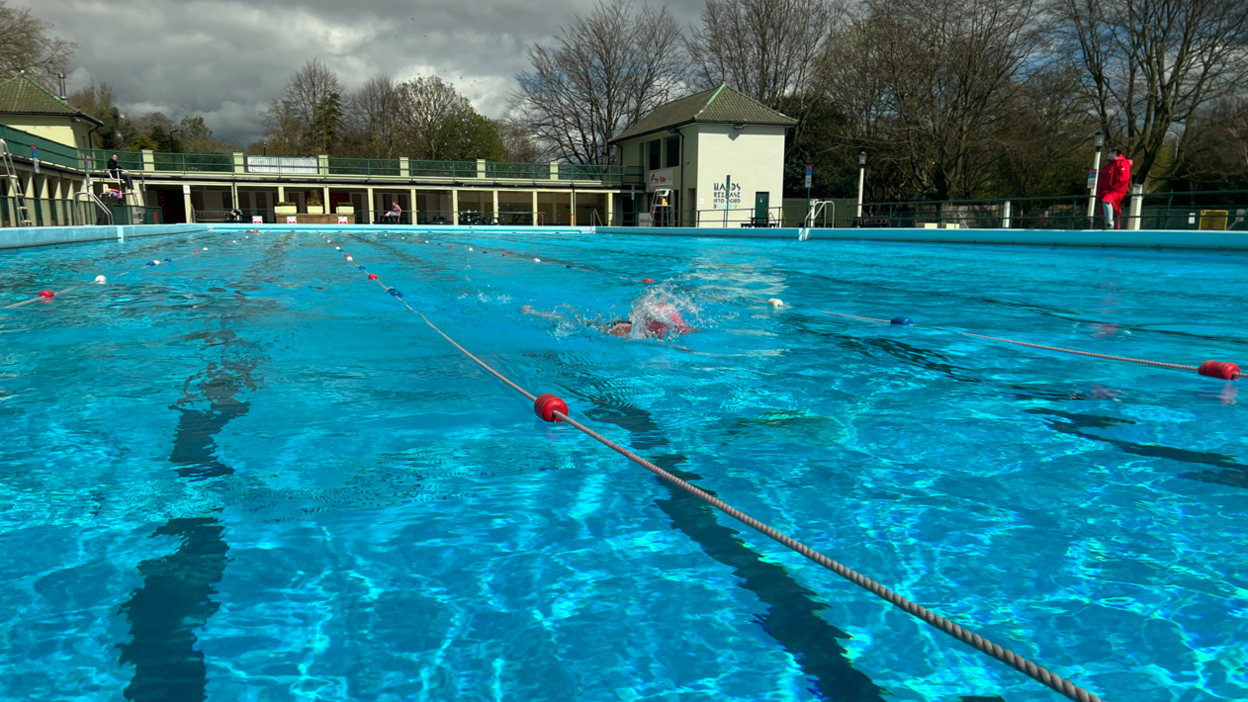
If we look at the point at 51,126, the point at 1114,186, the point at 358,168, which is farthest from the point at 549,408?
the point at 51,126

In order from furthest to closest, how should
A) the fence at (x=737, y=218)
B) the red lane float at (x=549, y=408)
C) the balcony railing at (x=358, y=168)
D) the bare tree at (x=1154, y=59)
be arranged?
the balcony railing at (x=358, y=168) < the fence at (x=737, y=218) < the bare tree at (x=1154, y=59) < the red lane float at (x=549, y=408)

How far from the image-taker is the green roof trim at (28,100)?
37.1m

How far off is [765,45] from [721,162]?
9911 millimetres

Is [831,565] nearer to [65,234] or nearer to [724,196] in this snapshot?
[65,234]

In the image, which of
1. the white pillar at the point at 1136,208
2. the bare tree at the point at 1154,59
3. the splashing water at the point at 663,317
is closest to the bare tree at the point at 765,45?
the bare tree at the point at 1154,59

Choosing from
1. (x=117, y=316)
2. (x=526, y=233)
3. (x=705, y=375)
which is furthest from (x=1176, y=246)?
(x=526, y=233)

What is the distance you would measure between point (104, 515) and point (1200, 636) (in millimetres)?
3369

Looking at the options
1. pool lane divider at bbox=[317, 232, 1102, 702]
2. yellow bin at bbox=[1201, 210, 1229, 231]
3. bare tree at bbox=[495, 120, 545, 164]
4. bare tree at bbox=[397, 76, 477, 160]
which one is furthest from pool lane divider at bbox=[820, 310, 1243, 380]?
bare tree at bbox=[397, 76, 477, 160]

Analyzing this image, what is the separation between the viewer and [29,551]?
2381mm

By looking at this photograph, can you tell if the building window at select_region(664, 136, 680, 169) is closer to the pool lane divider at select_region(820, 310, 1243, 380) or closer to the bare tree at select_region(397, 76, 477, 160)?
the bare tree at select_region(397, 76, 477, 160)

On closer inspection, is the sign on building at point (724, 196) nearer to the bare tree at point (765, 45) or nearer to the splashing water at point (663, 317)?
the bare tree at point (765, 45)

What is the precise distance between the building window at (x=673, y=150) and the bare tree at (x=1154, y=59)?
16.7 metres

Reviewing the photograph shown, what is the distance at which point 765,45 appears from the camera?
42.0 metres

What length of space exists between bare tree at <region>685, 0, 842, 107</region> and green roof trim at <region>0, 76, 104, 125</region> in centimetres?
3255
